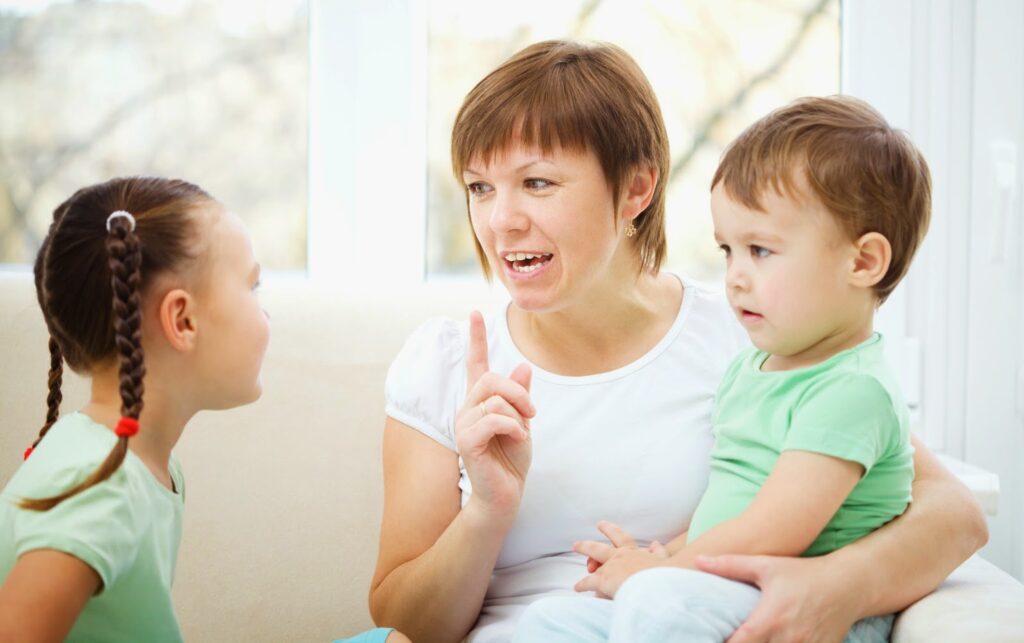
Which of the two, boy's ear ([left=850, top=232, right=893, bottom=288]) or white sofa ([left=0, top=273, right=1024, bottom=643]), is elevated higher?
boy's ear ([left=850, top=232, right=893, bottom=288])

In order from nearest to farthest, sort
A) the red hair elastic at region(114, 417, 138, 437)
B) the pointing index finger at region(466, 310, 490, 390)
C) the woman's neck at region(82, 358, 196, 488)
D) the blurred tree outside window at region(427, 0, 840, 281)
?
the red hair elastic at region(114, 417, 138, 437) → the woman's neck at region(82, 358, 196, 488) → the pointing index finger at region(466, 310, 490, 390) → the blurred tree outside window at region(427, 0, 840, 281)

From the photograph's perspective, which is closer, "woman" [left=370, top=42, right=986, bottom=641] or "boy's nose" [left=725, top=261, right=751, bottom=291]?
"boy's nose" [left=725, top=261, right=751, bottom=291]

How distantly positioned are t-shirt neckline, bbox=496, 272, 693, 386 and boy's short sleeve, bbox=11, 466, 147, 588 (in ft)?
2.20

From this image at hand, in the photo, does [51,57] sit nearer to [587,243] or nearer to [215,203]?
[215,203]

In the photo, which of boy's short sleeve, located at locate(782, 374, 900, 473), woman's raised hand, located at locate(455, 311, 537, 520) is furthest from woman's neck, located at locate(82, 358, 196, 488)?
boy's short sleeve, located at locate(782, 374, 900, 473)

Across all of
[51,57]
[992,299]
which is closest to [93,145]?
[51,57]

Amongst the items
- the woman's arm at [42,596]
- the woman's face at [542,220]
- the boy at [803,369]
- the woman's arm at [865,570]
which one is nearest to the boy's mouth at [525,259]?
the woman's face at [542,220]

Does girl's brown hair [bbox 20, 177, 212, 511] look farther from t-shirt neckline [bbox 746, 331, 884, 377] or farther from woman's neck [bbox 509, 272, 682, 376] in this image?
t-shirt neckline [bbox 746, 331, 884, 377]

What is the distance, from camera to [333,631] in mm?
1915

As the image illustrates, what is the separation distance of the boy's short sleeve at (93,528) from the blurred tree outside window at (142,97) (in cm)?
147

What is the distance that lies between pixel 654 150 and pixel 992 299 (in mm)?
1248

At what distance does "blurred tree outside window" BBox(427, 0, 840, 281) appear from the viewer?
262 cm

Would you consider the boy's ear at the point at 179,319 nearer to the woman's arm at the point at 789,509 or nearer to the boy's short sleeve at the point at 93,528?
the boy's short sleeve at the point at 93,528

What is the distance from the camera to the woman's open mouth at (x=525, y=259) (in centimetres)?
159
